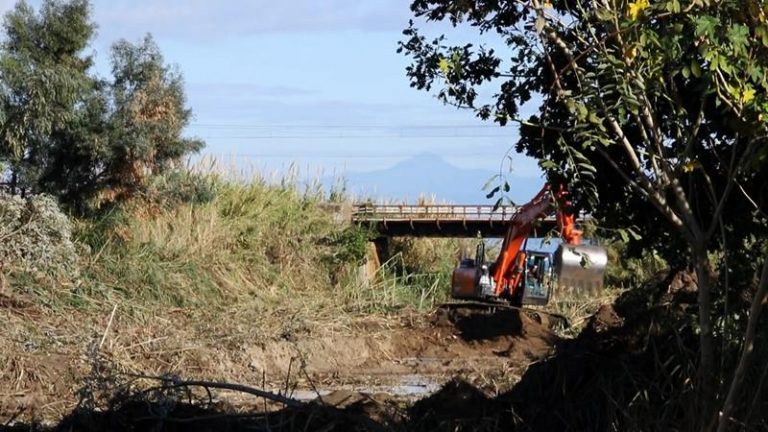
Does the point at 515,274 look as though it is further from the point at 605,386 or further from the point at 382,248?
the point at 605,386

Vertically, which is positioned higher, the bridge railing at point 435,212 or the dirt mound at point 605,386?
the bridge railing at point 435,212

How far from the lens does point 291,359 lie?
11961 millimetres

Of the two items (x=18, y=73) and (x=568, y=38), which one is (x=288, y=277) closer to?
(x=18, y=73)

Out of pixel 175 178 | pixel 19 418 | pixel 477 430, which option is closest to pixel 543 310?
pixel 175 178

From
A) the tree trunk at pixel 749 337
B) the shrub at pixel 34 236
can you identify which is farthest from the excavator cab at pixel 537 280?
the tree trunk at pixel 749 337

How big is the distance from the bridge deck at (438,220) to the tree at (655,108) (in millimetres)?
19030

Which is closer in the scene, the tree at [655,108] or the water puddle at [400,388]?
the tree at [655,108]

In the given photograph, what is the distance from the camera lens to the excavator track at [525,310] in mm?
21484

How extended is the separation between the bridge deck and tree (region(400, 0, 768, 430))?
19030mm

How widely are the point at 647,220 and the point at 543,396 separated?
5.87ft

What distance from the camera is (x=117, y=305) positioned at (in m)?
18.4


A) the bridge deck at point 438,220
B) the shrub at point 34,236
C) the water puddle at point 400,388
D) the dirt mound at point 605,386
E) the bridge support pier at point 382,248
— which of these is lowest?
the water puddle at point 400,388

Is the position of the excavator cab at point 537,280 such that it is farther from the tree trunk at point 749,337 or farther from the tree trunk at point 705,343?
the tree trunk at point 749,337

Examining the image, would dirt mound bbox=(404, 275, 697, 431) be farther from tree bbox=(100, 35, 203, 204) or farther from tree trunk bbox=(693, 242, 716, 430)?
tree bbox=(100, 35, 203, 204)
